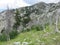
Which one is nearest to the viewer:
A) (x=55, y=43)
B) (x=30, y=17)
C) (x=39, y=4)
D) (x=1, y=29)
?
(x=55, y=43)

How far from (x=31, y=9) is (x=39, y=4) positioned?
7.84m

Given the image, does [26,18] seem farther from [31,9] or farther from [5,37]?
[5,37]

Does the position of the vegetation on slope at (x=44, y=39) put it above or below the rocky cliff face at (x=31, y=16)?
above

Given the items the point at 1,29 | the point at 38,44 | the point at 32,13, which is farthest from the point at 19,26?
the point at 38,44

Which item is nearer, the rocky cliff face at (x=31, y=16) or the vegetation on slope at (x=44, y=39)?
the vegetation on slope at (x=44, y=39)

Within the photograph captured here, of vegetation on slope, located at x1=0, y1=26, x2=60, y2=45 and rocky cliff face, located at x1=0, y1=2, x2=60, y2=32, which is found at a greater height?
vegetation on slope, located at x1=0, y1=26, x2=60, y2=45

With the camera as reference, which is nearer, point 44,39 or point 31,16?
point 44,39

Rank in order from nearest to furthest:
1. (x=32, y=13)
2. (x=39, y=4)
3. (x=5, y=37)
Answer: (x=5, y=37), (x=32, y=13), (x=39, y=4)

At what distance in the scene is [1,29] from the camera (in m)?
81.4

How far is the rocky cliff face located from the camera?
3170 inches

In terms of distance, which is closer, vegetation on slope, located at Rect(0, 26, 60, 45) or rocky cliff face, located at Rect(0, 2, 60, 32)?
vegetation on slope, located at Rect(0, 26, 60, 45)

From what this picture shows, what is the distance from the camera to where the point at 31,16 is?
99.8m

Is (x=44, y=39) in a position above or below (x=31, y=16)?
above

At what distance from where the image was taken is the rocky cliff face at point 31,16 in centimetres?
8053
